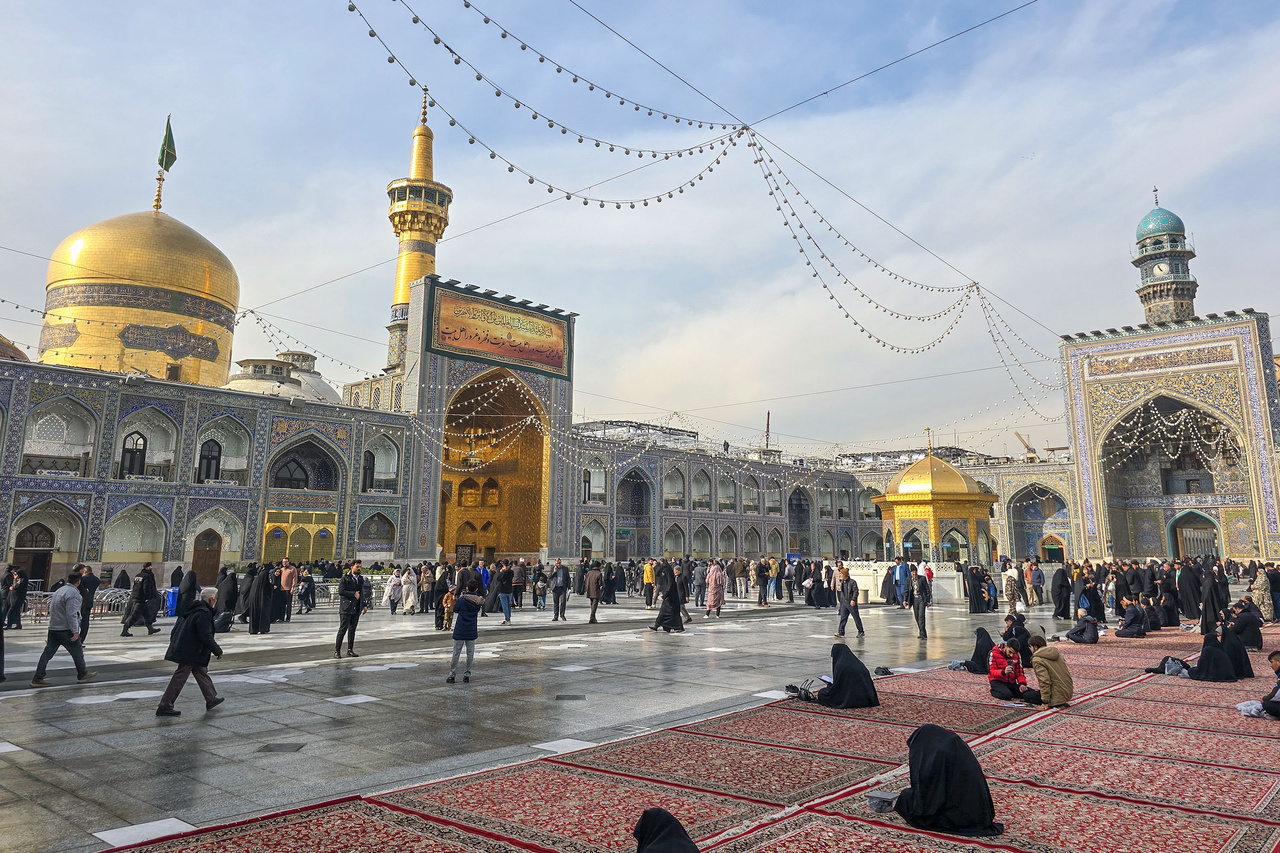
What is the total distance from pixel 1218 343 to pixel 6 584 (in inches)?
1254

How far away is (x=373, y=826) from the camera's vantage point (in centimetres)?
321

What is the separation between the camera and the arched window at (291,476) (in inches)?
891

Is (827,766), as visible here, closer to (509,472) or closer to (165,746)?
(165,746)

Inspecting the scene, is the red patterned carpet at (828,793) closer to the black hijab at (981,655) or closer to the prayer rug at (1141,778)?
the prayer rug at (1141,778)

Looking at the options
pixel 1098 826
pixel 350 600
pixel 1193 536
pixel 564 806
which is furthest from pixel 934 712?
pixel 1193 536

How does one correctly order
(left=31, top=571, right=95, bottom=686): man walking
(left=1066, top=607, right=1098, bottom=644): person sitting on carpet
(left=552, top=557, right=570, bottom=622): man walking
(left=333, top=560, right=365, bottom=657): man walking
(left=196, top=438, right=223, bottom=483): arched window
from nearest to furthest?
(left=31, top=571, right=95, bottom=686): man walking < (left=333, top=560, right=365, bottom=657): man walking < (left=1066, top=607, right=1098, bottom=644): person sitting on carpet < (left=552, top=557, right=570, bottom=622): man walking < (left=196, top=438, right=223, bottom=483): arched window

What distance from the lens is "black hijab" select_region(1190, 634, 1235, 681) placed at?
23.4 ft

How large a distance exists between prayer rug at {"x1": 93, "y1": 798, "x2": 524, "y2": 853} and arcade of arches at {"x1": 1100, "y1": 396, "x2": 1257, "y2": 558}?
95.4ft

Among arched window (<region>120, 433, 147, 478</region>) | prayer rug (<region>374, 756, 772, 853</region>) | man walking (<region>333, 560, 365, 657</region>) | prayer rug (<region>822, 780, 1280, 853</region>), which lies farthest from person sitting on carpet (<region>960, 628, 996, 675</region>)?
arched window (<region>120, 433, 147, 478</region>)

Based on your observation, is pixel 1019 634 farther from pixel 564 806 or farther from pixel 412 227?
pixel 412 227

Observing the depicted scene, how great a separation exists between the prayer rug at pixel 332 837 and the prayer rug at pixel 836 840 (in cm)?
50

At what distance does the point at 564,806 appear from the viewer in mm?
3486

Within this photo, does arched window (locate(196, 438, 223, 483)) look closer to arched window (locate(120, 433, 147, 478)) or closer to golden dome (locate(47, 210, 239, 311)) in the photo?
arched window (locate(120, 433, 147, 478))

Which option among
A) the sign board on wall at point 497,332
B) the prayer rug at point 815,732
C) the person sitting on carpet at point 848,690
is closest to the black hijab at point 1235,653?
the person sitting on carpet at point 848,690
